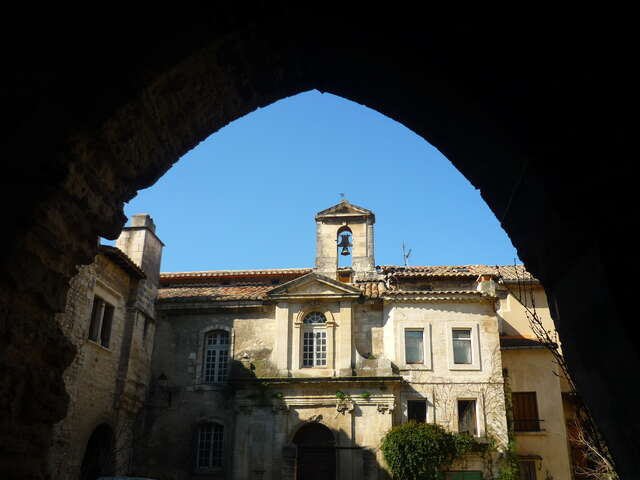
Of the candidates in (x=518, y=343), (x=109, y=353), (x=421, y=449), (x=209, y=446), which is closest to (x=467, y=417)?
(x=421, y=449)

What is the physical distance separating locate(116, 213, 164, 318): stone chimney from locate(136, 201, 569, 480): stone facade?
40.0 inches

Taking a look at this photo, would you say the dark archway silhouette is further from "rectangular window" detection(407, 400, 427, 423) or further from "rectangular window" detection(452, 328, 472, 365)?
"rectangular window" detection(452, 328, 472, 365)

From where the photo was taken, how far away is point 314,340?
71.1ft

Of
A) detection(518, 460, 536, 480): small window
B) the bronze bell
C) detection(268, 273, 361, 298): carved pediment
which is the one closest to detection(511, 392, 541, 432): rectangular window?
detection(518, 460, 536, 480): small window

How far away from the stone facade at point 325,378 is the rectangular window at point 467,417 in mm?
35

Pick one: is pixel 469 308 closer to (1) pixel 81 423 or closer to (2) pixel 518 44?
(1) pixel 81 423

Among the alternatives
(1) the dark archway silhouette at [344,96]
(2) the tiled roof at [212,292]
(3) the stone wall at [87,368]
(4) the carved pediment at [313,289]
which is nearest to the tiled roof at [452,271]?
(4) the carved pediment at [313,289]

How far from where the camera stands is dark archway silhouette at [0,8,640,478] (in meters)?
2.63

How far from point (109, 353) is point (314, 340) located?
721cm

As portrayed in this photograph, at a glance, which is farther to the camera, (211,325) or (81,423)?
(211,325)

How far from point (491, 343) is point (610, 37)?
764 inches

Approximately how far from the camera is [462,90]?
3.54 metres

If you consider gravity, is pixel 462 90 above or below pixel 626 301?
above

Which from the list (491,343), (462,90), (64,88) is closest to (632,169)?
(462,90)
